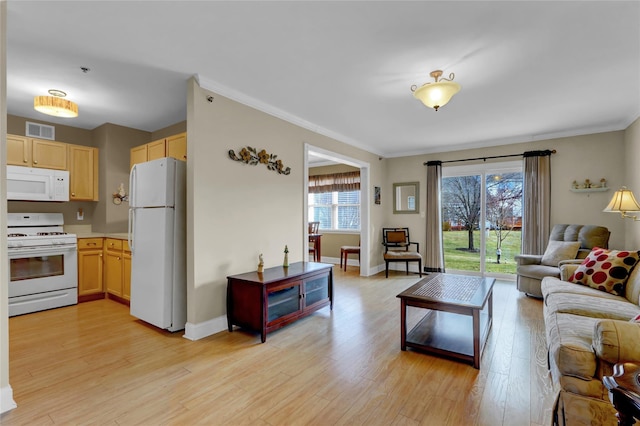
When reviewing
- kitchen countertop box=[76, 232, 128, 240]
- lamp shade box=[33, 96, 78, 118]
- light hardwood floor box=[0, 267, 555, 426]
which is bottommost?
light hardwood floor box=[0, 267, 555, 426]

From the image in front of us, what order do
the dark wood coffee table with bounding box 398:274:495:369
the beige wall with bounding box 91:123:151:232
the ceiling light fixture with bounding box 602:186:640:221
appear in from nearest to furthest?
1. the dark wood coffee table with bounding box 398:274:495:369
2. the ceiling light fixture with bounding box 602:186:640:221
3. the beige wall with bounding box 91:123:151:232

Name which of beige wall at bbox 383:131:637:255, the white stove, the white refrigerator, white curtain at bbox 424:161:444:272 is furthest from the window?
the white stove

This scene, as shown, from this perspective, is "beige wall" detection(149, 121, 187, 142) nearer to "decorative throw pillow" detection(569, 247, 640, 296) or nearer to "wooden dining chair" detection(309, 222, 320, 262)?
"wooden dining chair" detection(309, 222, 320, 262)

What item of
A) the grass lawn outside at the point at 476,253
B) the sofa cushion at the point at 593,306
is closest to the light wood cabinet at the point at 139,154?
the sofa cushion at the point at 593,306

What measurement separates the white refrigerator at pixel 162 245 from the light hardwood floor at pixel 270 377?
0.24 metres

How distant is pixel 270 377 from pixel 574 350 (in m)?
1.94

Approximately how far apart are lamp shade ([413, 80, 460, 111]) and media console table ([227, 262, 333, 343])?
7.08 ft

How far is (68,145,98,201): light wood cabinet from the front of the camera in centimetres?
434

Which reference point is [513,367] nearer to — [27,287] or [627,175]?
[627,175]

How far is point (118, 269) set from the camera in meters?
4.12

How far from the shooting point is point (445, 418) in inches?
69.4

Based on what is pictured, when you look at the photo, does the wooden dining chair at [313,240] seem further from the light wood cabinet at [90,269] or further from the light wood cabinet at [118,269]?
the light wood cabinet at [90,269]

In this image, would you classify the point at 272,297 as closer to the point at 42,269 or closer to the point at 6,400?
the point at 6,400

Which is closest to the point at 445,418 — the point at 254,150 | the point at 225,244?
the point at 225,244
